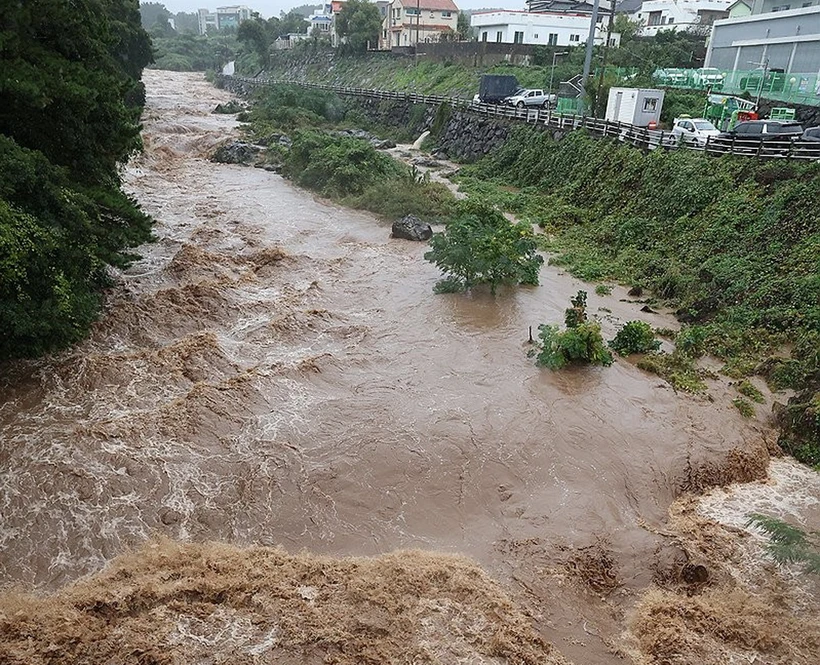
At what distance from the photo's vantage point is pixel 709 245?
56.9ft

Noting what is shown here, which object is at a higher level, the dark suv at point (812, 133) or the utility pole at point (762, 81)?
the utility pole at point (762, 81)

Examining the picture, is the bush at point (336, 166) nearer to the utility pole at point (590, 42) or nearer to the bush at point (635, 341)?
the utility pole at point (590, 42)

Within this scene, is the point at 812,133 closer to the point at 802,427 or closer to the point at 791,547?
the point at 802,427

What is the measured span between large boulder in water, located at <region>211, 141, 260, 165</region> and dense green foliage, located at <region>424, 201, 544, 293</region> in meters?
19.9

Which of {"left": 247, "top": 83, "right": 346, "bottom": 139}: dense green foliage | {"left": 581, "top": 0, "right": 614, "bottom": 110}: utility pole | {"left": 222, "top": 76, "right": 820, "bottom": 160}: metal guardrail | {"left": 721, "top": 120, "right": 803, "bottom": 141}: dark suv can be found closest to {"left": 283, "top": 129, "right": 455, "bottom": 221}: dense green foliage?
{"left": 222, "top": 76, "right": 820, "bottom": 160}: metal guardrail

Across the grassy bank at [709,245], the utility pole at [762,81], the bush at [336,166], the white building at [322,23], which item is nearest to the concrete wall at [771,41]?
the utility pole at [762,81]

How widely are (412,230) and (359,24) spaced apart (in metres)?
54.7

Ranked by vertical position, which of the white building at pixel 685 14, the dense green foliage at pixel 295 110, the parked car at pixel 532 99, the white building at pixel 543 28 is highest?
the white building at pixel 685 14

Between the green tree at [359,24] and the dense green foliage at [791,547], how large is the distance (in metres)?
68.3

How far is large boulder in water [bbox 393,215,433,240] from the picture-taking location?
2106 cm

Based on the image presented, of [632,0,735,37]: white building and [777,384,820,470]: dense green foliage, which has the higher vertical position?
[632,0,735,37]: white building

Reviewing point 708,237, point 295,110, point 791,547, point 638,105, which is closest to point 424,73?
point 295,110

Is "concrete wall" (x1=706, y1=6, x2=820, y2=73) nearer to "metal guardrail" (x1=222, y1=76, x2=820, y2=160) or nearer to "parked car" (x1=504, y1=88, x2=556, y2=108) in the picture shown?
"parked car" (x1=504, y1=88, x2=556, y2=108)

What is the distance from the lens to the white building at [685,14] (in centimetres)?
5616
